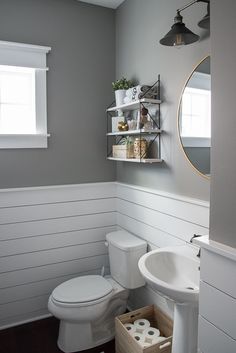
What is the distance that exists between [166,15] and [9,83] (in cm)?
128

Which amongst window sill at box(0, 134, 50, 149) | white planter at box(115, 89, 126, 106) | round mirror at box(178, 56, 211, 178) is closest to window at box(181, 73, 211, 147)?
round mirror at box(178, 56, 211, 178)

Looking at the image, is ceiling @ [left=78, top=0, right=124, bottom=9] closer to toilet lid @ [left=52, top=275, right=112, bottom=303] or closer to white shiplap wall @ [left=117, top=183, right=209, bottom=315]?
white shiplap wall @ [left=117, top=183, right=209, bottom=315]

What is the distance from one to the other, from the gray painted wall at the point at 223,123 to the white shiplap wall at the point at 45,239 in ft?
4.95

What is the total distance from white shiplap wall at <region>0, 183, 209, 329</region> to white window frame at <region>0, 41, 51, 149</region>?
0.38 meters

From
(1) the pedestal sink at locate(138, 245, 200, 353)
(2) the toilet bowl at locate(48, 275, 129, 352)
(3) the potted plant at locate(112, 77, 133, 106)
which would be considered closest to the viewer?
(1) the pedestal sink at locate(138, 245, 200, 353)

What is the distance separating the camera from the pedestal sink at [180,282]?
52.2 inches

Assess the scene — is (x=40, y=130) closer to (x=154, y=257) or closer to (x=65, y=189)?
(x=65, y=189)

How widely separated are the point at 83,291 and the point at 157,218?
73 centimetres

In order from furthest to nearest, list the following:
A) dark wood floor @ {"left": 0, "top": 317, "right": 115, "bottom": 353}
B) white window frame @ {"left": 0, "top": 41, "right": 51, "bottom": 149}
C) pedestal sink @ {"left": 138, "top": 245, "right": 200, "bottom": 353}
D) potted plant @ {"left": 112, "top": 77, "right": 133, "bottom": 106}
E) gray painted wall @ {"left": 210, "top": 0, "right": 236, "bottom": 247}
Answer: potted plant @ {"left": 112, "top": 77, "right": 133, "bottom": 106}
white window frame @ {"left": 0, "top": 41, "right": 51, "bottom": 149}
dark wood floor @ {"left": 0, "top": 317, "right": 115, "bottom": 353}
pedestal sink @ {"left": 138, "top": 245, "right": 200, "bottom": 353}
gray painted wall @ {"left": 210, "top": 0, "right": 236, "bottom": 247}

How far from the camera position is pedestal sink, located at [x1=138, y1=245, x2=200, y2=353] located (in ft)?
4.35

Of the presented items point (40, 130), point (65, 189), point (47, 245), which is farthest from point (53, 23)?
point (47, 245)

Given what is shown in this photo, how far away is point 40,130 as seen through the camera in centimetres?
235

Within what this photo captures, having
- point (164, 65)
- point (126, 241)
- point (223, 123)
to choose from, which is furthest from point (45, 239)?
point (223, 123)

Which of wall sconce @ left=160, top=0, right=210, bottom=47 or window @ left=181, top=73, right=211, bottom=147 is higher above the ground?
wall sconce @ left=160, top=0, right=210, bottom=47
